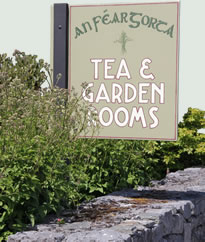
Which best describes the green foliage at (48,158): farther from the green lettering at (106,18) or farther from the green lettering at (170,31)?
the green lettering at (170,31)

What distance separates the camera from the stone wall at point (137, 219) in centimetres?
412

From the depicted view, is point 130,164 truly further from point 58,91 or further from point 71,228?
point 71,228

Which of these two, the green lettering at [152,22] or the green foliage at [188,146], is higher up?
the green lettering at [152,22]

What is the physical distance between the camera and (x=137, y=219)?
4707 mm

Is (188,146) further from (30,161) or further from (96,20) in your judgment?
(30,161)

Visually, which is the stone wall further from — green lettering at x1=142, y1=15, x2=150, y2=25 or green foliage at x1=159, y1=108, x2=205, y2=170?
green foliage at x1=159, y1=108, x2=205, y2=170

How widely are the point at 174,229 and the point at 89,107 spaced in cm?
172

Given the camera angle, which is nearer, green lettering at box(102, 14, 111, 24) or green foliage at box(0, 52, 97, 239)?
green foliage at box(0, 52, 97, 239)

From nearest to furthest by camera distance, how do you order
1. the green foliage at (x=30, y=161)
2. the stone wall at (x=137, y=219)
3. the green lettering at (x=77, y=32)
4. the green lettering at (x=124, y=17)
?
the stone wall at (x=137, y=219) → the green foliage at (x=30, y=161) → the green lettering at (x=124, y=17) → the green lettering at (x=77, y=32)

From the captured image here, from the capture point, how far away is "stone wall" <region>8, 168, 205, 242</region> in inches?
162

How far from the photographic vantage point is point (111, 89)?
5.83 metres

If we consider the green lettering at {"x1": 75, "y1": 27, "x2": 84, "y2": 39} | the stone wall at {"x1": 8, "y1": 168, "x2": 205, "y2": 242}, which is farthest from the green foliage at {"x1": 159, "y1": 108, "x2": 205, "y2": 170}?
the green lettering at {"x1": 75, "y1": 27, "x2": 84, "y2": 39}

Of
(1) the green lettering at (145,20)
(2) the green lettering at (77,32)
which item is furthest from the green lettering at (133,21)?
(2) the green lettering at (77,32)

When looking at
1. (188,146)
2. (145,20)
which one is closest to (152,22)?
(145,20)
